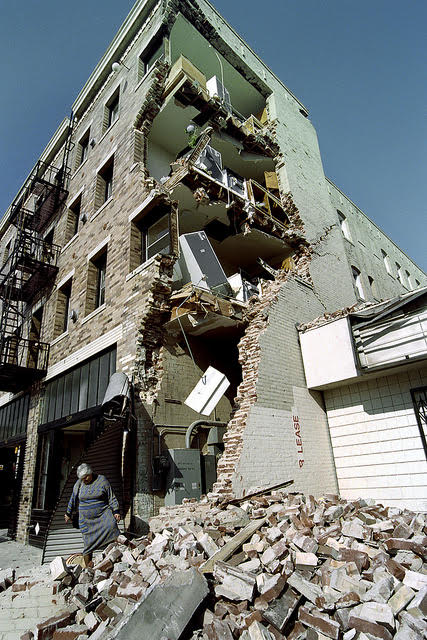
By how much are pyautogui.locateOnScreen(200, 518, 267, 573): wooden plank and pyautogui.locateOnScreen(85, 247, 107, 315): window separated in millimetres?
7954

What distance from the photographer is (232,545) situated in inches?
184

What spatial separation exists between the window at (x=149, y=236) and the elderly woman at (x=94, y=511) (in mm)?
5571

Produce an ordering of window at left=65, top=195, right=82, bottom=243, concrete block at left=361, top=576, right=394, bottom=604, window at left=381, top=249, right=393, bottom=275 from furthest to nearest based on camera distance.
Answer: window at left=381, top=249, right=393, bottom=275
window at left=65, top=195, right=82, bottom=243
concrete block at left=361, top=576, right=394, bottom=604

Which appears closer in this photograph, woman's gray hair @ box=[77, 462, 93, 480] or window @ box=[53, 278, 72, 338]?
woman's gray hair @ box=[77, 462, 93, 480]

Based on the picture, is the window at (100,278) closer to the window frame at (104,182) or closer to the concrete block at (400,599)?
the window frame at (104,182)

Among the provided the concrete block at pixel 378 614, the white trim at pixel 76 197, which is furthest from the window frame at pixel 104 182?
the concrete block at pixel 378 614

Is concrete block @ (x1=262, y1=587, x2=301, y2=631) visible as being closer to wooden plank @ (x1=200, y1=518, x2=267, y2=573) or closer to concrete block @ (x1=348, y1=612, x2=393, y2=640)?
concrete block @ (x1=348, y1=612, x2=393, y2=640)

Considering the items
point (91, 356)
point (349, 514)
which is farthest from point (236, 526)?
point (91, 356)

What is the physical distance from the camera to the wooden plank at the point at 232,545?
13.9 ft

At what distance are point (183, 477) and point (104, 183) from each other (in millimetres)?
10846

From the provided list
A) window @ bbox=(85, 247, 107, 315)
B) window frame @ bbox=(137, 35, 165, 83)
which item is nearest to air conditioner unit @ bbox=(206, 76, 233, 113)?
window frame @ bbox=(137, 35, 165, 83)

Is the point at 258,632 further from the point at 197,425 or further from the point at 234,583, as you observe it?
the point at 197,425

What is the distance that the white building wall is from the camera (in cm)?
783

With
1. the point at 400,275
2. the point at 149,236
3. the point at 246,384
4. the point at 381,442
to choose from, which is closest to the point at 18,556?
the point at 246,384
